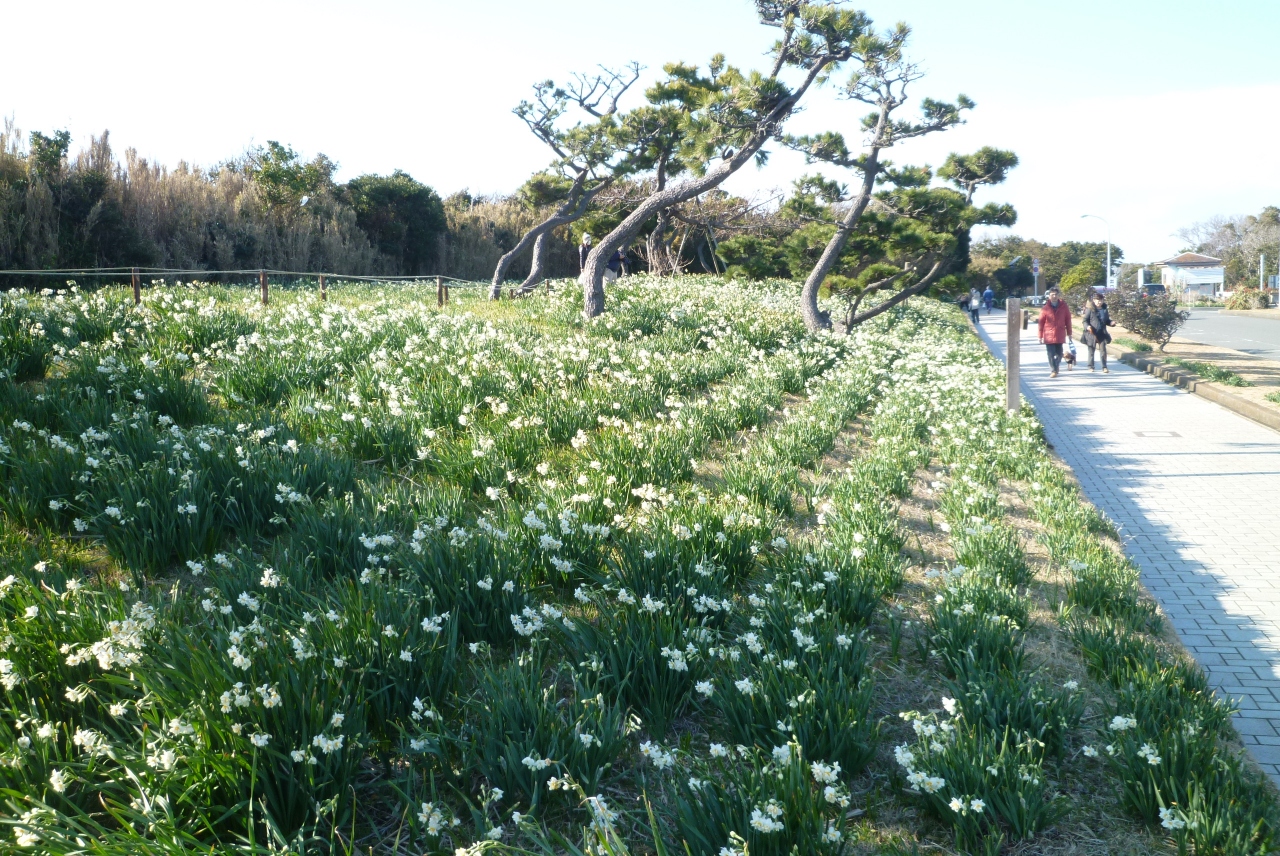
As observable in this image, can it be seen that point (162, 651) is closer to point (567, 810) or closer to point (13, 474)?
point (567, 810)

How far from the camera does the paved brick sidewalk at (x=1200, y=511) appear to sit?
430 cm

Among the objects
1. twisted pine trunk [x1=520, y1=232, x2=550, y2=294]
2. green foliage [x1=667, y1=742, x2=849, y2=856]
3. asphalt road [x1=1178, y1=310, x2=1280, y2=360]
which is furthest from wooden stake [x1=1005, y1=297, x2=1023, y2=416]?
asphalt road [x1=1178, y1=310, x2=1280, y2=360]

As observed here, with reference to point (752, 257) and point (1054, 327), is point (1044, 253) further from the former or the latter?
point (1054, 327)

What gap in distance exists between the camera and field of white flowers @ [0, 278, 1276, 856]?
252 centimetres

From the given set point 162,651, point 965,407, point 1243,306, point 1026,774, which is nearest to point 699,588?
point 1026,774

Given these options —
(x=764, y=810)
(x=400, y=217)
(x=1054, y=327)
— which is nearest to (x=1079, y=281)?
(x=400, y=217)

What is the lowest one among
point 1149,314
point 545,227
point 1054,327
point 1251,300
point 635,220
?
point 1054,327

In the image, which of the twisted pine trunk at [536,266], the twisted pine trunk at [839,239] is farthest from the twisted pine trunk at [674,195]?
the twisted pine trunk at [536,266]

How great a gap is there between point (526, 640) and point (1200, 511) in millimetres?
5871

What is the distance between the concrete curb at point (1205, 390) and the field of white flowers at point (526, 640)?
18.7 ft

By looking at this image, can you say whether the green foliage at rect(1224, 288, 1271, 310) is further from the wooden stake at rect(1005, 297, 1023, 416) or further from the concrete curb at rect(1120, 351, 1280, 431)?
the wooden stake at rect(1005, 297, 1023, 416)

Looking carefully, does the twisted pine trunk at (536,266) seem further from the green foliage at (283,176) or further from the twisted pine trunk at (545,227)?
the green foliage at (283,176)

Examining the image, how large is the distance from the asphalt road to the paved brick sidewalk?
10.2 m

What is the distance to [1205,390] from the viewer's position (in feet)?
43.4
